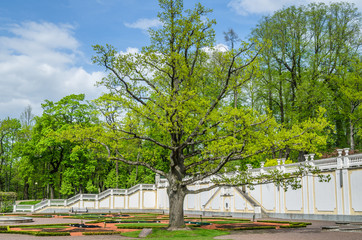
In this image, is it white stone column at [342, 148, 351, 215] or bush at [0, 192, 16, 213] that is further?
bush at [0, 192, 16, 213]

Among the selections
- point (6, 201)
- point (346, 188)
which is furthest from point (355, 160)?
point (6, 201)

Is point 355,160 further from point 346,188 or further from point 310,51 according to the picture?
point 310,51

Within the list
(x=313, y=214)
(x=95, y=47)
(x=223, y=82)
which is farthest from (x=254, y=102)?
(x=95, y=47)

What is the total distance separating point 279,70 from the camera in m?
47.1

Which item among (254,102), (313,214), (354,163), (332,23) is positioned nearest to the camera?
(354,163)

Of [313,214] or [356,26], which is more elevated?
[356,26]

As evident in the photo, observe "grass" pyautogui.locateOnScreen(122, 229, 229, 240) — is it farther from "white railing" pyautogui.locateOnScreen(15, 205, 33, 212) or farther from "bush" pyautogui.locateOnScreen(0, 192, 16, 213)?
"white railing" pyautogui.locateOnScreen(15, 205, 33, 212)

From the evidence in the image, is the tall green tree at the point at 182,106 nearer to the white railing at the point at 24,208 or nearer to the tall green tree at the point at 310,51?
the tall green tree at the point at 310,51

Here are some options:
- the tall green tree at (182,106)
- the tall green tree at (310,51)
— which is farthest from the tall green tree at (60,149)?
the tall green tree at (182,106)

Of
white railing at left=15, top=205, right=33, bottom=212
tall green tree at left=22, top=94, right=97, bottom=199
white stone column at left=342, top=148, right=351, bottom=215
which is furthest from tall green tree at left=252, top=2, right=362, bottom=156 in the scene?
white railing at left=15, top=205, right=33, bottom=212

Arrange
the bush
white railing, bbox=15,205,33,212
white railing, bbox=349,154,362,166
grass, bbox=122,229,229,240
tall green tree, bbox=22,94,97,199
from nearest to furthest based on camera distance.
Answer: grass, bbox=122,229,229,240 < white railing, bbox=349,154,362,166 < the bush < white railing, bbox=15,205,33,212 < tall green tree, bbox=22,94,97,199

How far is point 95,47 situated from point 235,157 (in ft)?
31.0

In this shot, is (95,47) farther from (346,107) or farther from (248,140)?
(346,107)

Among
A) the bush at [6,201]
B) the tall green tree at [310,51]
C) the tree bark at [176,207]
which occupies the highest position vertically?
the tall green tree at [310,51]
